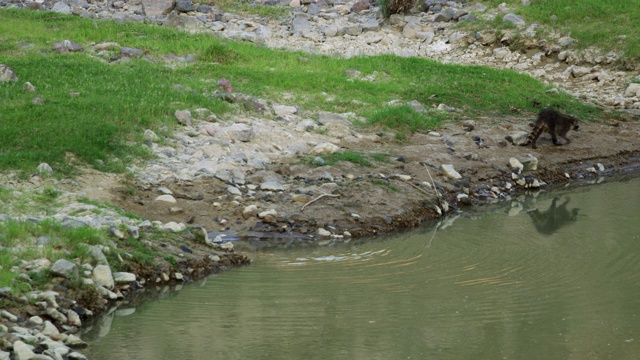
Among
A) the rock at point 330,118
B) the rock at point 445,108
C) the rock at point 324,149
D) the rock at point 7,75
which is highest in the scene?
the rock at point 7,75

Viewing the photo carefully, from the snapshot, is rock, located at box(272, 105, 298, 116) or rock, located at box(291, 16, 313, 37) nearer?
rock, located at box(272, 105, 298, 116)

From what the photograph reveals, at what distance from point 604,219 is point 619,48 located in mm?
10389

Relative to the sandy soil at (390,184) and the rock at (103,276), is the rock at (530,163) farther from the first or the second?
the rock at (103,276)

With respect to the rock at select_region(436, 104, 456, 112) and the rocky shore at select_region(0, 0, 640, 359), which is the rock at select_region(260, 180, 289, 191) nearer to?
the rocky shore at select_region(0, 0, 640, 359)

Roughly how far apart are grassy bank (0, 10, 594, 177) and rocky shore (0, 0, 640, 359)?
38 centimetres

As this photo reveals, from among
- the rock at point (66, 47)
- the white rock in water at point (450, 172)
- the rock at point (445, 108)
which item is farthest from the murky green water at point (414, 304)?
the rock at point (66, 47)

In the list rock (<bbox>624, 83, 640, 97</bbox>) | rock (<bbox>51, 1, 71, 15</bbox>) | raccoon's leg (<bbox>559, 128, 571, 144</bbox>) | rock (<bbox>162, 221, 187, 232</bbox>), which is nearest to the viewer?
rock (<bbox>162, 221, 187, 232</bbox>)

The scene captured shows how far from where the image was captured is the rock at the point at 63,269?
847 centimetres

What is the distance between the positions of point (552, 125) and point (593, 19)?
884cm

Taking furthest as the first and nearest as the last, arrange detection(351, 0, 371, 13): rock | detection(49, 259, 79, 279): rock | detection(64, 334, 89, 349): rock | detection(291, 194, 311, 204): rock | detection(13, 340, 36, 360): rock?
detection(351, 0, 371, 13): rock → detection(291, 194, 311, 204): rock → detection(49, 259, 79, 279): rock → detection(64, 334, 89, 349): rock → detection(13, 340, 36, 360): rock

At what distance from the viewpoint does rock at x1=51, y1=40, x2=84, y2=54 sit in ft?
58.8

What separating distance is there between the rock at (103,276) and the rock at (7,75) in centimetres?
698

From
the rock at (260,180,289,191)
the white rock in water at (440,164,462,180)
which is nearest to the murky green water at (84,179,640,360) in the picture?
the rock at (260,180,289,191)

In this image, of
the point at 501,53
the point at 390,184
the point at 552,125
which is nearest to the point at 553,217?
the point at 390,184
